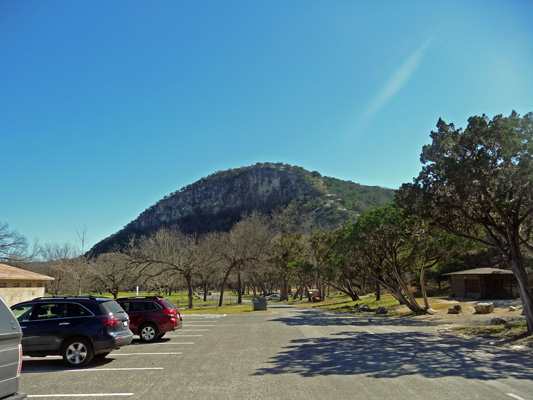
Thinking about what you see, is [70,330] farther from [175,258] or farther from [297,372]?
[175,258]

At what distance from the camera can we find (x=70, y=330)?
9406 millimetres

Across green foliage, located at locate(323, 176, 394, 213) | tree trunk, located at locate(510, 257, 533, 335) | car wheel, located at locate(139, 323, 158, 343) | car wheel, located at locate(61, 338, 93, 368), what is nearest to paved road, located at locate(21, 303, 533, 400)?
car wheel, located at locate(61, 338, 93, 368)

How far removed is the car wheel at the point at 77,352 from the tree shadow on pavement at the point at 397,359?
4233 mm

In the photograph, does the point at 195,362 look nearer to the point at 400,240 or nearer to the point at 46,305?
the point at 46,305

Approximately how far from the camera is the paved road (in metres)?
6.85

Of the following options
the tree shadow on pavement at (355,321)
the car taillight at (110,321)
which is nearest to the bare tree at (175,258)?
the tree shadow on pavement at (355,321)

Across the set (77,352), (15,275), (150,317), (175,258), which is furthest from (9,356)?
(15,275)

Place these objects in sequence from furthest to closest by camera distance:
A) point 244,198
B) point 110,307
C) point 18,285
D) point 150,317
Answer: point 244,198 → point 18,285 → point 150,317 → point 110,307

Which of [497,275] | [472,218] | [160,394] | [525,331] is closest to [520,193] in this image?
[472,218]

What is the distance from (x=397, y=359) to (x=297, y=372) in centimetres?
300

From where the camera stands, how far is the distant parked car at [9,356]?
4.38 metres

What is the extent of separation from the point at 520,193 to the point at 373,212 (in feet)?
43.7

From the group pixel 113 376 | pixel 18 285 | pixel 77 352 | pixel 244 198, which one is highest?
pixel 244 198

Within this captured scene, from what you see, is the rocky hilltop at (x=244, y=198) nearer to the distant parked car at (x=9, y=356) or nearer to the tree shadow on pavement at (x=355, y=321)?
the tree shadow on pavement at (x=355, y=321)
